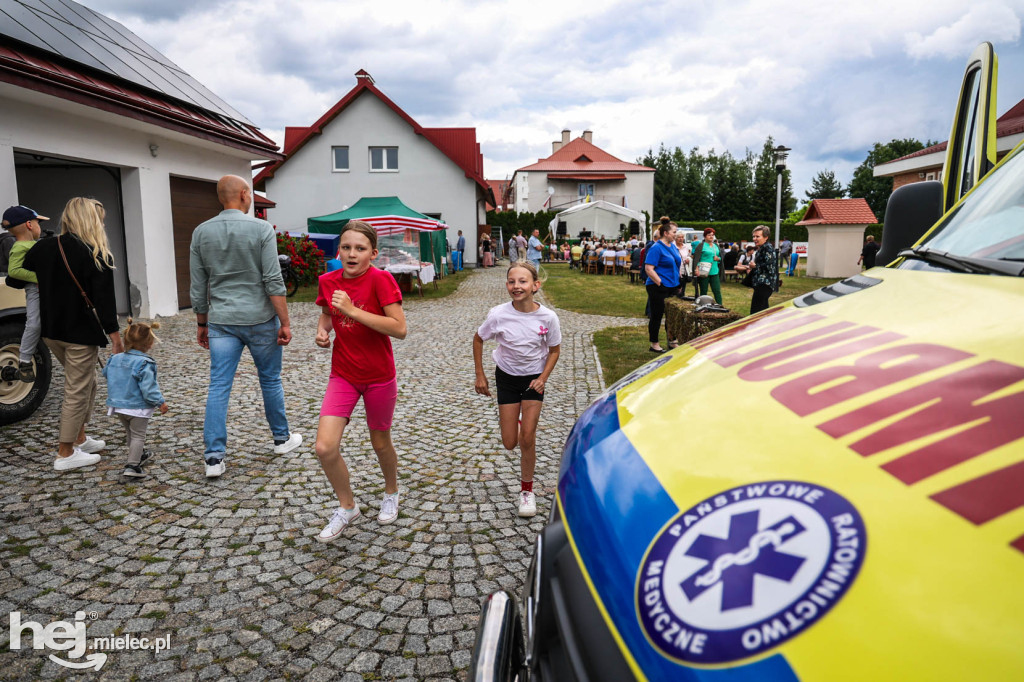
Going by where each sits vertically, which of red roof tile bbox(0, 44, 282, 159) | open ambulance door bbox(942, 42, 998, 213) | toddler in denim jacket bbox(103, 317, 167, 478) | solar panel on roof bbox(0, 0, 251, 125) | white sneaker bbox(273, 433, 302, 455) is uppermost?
solar panel on roof bbox(0, 0, 251, 125)

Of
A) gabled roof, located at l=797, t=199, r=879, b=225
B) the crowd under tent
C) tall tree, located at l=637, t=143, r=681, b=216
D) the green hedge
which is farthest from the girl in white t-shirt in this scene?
tall tree, located at l=637, t=143, r=681, b=216

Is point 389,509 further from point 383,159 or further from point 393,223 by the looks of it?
point 383,159

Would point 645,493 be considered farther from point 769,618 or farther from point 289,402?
point 289,402

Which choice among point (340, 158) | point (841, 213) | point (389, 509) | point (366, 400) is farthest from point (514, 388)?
point (340, 158)

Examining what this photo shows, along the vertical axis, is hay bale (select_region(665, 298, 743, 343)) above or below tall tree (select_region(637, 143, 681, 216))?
below

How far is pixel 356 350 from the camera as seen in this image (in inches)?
145

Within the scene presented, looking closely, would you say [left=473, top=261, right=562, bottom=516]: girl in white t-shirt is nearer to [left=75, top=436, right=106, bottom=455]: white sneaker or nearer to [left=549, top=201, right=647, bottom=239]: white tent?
[left=75, top=436, right=106, bottom=455]: white sneaker

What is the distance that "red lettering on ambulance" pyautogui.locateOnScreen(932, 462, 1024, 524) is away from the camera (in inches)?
32.2

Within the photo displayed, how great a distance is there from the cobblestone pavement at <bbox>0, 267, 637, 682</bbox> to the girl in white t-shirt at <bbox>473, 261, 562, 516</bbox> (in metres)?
0.46

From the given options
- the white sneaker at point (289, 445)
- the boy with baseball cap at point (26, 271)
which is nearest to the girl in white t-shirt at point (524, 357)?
the white sneaker at point (289, 445)

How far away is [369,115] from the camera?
2922 centimetres

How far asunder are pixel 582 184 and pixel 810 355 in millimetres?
55174

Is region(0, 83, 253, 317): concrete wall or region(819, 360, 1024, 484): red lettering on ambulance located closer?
region(819, 360, 1024, 484): red lettering on ambulance

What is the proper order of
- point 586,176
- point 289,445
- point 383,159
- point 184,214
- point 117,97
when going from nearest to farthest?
point 289,445
point 117,97
point 184,214
point 383,159
point 586,176
